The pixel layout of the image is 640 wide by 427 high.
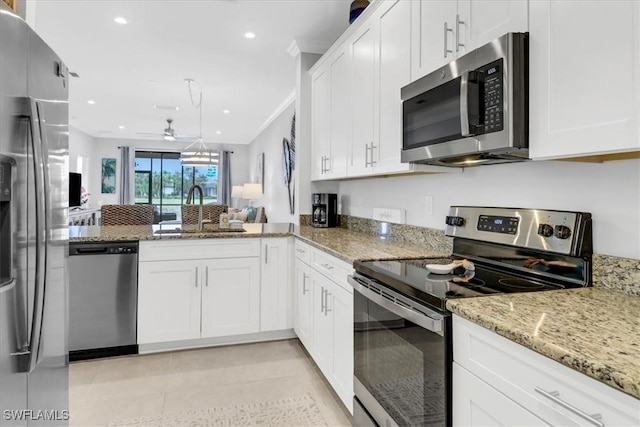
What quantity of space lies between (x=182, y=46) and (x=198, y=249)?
2167 millimetres

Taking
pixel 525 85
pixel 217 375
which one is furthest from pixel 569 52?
pixel 217 375

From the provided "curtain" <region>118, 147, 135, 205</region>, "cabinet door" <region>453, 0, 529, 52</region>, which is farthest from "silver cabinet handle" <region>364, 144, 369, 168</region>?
"curtain" <region>118, 147, 135, 205</region>

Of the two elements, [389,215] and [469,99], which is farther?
[389,215]

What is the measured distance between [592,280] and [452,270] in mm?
465

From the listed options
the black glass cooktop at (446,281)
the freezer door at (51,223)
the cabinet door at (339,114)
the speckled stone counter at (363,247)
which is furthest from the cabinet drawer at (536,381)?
the cabinet door at (339,114)

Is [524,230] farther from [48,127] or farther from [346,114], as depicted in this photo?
[48,127]

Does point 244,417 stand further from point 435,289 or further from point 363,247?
point 435,289

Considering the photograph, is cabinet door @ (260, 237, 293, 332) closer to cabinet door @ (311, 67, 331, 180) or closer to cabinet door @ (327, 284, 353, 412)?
cabinet door @ (311, 67, 331, 180)

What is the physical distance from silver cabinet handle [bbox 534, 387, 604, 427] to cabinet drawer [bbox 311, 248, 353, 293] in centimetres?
117

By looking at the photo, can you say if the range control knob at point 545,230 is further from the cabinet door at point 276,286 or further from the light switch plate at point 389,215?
the cabinet door at point 276,286

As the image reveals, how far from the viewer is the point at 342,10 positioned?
312 cm

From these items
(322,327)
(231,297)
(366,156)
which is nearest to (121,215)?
(231,297)

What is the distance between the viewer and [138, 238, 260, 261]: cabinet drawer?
2896mm

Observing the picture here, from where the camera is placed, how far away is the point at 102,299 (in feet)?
9.25
